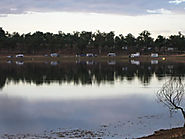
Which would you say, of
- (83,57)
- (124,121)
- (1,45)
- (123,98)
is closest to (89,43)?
(83,57)

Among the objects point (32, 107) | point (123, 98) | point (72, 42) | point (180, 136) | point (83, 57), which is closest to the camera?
point (180, 136)

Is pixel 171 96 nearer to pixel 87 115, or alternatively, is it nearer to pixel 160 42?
pixel 87 115

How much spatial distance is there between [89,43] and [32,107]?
416 feet

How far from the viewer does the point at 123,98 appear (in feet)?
98.9

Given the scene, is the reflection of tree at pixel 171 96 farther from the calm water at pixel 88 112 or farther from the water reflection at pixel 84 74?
the water reflection at pixel 84 74

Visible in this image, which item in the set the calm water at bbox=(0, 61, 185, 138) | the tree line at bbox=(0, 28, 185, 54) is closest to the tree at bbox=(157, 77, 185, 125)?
the calm water at bbox=(0, 61, 185, 138)

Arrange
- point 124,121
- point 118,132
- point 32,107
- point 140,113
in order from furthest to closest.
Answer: point 32,107
point 140,113
point 124,121
point 118,132

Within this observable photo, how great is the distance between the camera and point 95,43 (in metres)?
143

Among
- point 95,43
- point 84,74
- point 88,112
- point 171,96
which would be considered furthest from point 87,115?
point 95,43

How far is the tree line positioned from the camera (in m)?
143

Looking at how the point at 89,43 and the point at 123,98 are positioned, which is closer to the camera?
the point at 123,98

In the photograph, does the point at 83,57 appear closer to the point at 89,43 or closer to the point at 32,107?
the point at 89,43

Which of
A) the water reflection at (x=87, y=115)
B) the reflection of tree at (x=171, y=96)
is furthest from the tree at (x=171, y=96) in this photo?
the water reflection at (x=87, y=115)

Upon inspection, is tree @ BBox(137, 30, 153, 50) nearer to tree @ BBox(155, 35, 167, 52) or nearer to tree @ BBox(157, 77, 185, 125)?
tree @ BBox(155, 35, 167, 52)
